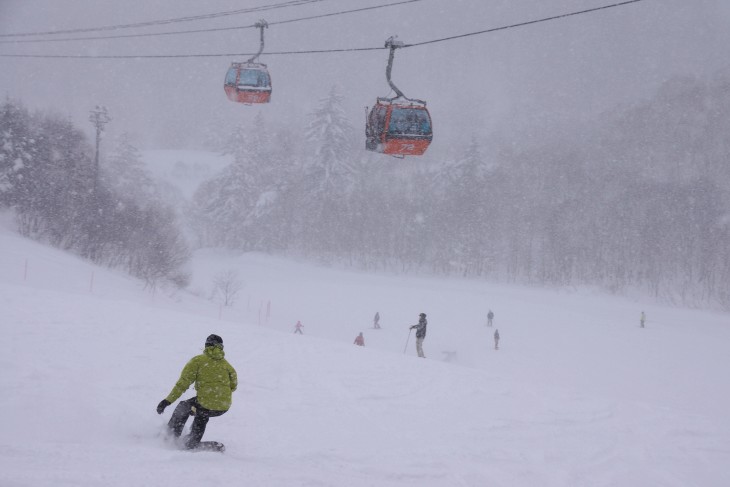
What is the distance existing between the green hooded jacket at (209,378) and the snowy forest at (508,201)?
4973 cm

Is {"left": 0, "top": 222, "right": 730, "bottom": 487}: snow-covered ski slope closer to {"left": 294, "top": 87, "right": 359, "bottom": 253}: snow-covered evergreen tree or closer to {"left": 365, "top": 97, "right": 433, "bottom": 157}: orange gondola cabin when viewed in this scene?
{"left": 365, "top": 97, "right": 433, "bottom": 157}: orange gondola cabin

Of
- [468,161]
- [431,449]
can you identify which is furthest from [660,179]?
[431,449]

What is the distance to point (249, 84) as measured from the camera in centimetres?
1473

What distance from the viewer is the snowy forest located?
5612 cm

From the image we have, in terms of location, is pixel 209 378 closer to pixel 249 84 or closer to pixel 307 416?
pixel 307 416

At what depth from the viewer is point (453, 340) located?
2900 centimetres

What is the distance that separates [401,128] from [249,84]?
232 inches

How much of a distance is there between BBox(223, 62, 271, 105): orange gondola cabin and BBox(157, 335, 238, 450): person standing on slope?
35.2 feet

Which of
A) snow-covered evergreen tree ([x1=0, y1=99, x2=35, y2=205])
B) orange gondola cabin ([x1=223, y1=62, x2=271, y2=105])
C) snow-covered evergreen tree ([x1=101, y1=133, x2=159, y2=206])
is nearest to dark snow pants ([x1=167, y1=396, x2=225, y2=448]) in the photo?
orange gondola cabin ([x1=223, y1=62, x2=271, y2=105])

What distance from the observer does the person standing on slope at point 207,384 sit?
18.6 ft

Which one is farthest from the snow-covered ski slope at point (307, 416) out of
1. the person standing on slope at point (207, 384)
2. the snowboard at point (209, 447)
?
the person standing on slope at point (207, 384)

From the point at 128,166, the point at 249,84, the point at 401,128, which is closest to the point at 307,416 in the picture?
the point at 401,128

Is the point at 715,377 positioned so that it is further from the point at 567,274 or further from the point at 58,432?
the point at 567,274

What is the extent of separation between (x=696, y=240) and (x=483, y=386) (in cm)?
5648
